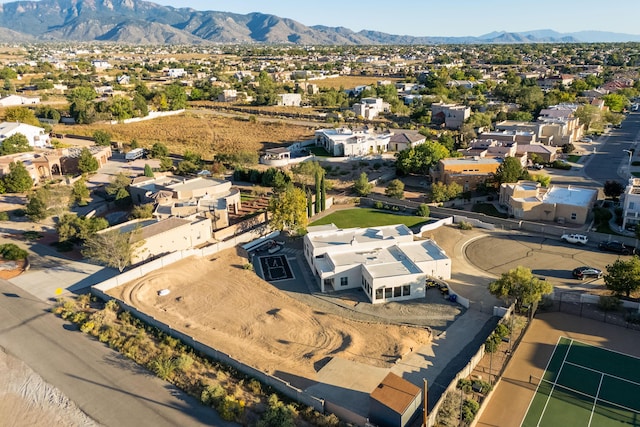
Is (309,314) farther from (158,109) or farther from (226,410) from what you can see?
(158,109)

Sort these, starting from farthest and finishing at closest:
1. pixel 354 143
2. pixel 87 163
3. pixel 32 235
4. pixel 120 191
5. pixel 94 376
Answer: pixel 354 143 < pixel 87 163 < pixel 120 191 < pixel 32 235 < pixel 94 376

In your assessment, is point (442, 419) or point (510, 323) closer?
point (442, 419)

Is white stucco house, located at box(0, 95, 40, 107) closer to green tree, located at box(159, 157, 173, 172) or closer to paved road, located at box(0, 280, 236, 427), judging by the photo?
green tree, located at box(159, 157, 173, 172)

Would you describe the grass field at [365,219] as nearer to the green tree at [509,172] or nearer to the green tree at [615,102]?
the green tree at [509,172]

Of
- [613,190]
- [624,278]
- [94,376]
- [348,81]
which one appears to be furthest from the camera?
[348,81]

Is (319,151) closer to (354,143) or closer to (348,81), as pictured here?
(354,143)

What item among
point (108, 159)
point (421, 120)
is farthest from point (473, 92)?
point (108, 159)

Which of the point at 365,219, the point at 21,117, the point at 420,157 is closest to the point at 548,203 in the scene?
the point at 365,219
